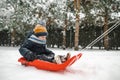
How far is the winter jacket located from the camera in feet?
17.8

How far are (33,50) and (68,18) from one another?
43.4ft

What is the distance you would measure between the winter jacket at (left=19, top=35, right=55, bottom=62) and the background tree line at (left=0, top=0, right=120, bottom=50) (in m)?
10.9


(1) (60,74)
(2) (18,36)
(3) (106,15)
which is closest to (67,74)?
(1) (60,74)

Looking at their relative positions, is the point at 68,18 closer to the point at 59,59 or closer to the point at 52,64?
the point at 59,59

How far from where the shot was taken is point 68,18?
18828 mm

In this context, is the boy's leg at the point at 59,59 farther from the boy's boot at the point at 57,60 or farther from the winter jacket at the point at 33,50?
the winter jacket at the point at 33,50

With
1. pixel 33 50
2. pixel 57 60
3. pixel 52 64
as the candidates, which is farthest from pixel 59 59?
pixel 33 50

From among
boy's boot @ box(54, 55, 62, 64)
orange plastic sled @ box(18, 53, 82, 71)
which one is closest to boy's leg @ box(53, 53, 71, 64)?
boy's boot @ box(54, 55, 62, 64)

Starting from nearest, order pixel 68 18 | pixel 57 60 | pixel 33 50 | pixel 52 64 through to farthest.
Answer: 1. pixel 52 64
2. pixel 57 60
3. pixel 33 50
4. pixel 68 18

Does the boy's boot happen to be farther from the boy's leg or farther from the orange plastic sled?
the orange plastic sled

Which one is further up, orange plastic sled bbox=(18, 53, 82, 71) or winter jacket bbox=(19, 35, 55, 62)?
winter jacket bbox=(19, 35, 55, 62)

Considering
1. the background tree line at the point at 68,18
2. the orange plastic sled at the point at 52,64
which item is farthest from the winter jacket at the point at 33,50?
the background tree line at the point at 68,18

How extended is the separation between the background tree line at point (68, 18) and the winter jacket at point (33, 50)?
10.9m

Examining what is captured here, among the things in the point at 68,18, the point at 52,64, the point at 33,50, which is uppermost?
the point at 68,18
